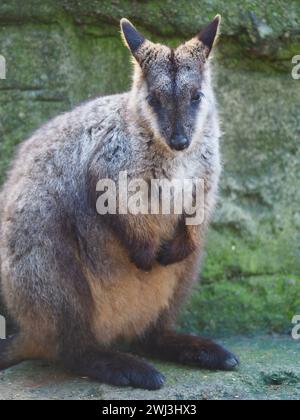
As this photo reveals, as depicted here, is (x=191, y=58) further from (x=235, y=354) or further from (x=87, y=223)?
(x=235, y=354)

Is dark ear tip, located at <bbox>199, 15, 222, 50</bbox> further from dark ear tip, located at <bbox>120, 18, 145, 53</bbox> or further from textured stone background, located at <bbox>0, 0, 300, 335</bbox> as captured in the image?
textured stone background, located at <bbox>0, 0, 300, 335</bbox>

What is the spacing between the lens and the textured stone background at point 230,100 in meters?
6.30

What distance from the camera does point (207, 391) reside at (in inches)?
213

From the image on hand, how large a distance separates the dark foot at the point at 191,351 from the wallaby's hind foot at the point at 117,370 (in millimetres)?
374

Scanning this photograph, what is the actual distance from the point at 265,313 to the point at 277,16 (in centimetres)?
201

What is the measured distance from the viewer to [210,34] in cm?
546

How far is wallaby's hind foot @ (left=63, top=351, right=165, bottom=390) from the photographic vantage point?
545 cm

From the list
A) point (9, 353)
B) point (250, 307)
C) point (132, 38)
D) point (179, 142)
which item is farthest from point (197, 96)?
point (9, 353)

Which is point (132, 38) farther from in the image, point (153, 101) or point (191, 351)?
point (191, 351)

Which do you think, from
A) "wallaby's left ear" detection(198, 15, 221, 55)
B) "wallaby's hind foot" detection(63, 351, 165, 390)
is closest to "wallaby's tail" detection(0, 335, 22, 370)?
"wallaby's hind foot" detection(63, 351, 165, 390)

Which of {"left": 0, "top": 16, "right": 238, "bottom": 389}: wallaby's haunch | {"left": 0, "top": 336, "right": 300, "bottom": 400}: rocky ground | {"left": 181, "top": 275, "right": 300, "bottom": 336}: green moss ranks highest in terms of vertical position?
{"left": 0, "top": 16, "right": 238, "bottom": 389}: wallaby's haunch

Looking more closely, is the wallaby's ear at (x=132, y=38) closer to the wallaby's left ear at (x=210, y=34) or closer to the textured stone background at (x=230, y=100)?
the wallaby's left ear at (x=210, y=34)

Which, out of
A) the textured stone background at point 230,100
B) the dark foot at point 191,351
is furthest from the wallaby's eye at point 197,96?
the dark foot at point 191,351
